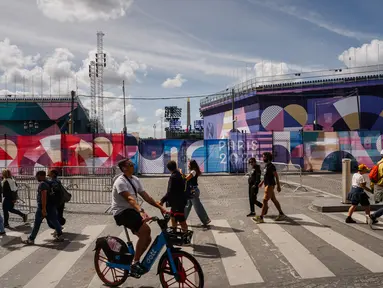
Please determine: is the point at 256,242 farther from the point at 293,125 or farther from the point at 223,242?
the point at 293,125

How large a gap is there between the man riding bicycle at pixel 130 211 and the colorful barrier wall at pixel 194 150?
15.4 m

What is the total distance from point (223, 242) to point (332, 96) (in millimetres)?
30856

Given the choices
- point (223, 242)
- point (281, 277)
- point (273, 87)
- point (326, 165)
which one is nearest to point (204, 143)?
point (326, 165)

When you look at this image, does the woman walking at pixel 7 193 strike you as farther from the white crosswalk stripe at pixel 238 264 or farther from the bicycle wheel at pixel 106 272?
the white crosswalk stripe at pixel 238 264

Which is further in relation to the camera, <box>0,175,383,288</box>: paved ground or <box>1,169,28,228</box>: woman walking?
<box>1,169,28,228</box>: woman walking

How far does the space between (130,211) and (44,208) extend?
301 cm

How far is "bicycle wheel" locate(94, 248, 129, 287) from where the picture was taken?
200 inches

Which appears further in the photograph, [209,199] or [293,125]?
[293,125]

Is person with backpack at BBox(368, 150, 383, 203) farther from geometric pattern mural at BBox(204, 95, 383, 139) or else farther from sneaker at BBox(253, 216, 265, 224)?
geometric pattern mural at BBox(204, 95, 383, 139)

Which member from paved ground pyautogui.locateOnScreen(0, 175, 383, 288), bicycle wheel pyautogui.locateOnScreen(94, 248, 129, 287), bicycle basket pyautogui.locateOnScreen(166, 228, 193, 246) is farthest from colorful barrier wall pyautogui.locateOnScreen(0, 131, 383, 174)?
bicycle basket pyautogui.locateOnScreen(166, 228, 193, 246)

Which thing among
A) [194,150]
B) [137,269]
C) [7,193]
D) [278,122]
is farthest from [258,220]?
[278,122]

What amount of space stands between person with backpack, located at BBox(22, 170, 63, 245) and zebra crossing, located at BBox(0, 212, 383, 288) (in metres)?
0.23

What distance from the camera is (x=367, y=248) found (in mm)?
6484

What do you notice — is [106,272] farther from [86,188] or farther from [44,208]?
[86,188]
